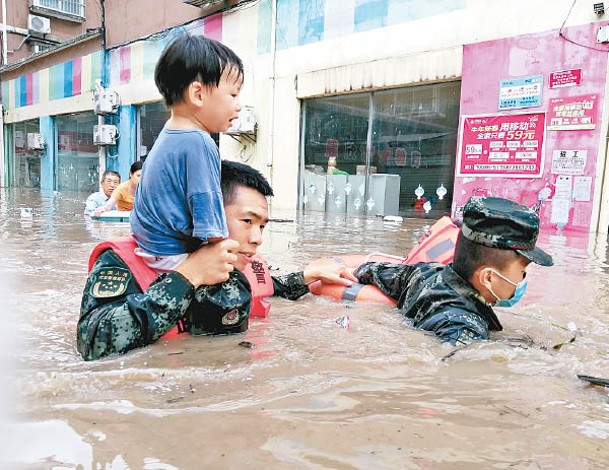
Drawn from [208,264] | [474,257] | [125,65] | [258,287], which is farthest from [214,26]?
[208,264]

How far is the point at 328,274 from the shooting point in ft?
9.45

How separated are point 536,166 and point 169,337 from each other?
23.2ft

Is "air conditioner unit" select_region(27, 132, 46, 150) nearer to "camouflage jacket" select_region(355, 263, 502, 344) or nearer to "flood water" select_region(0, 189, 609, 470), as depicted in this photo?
"flood water" select_region(0, 189, 609, 470)

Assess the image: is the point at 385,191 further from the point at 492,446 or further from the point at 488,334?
the point at 492,446

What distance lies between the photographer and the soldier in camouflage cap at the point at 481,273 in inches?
78.6

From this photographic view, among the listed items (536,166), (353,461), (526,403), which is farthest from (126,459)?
(536,166)

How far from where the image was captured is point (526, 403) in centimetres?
139

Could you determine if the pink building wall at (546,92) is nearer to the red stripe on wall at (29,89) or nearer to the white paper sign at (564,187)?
the white paper sign at (564,187)

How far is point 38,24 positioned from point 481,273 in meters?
21.2

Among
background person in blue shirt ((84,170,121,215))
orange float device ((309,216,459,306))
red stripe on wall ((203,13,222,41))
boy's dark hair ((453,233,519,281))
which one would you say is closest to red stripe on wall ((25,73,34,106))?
red stripe on wall ((203,13,222,41))

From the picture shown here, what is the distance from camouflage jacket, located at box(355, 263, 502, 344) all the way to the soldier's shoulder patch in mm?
1175

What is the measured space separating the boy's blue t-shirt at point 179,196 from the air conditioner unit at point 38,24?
67.8 feet

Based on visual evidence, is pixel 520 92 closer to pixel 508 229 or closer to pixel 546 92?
pixel 546 92

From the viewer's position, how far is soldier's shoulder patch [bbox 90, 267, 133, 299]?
164 cm
